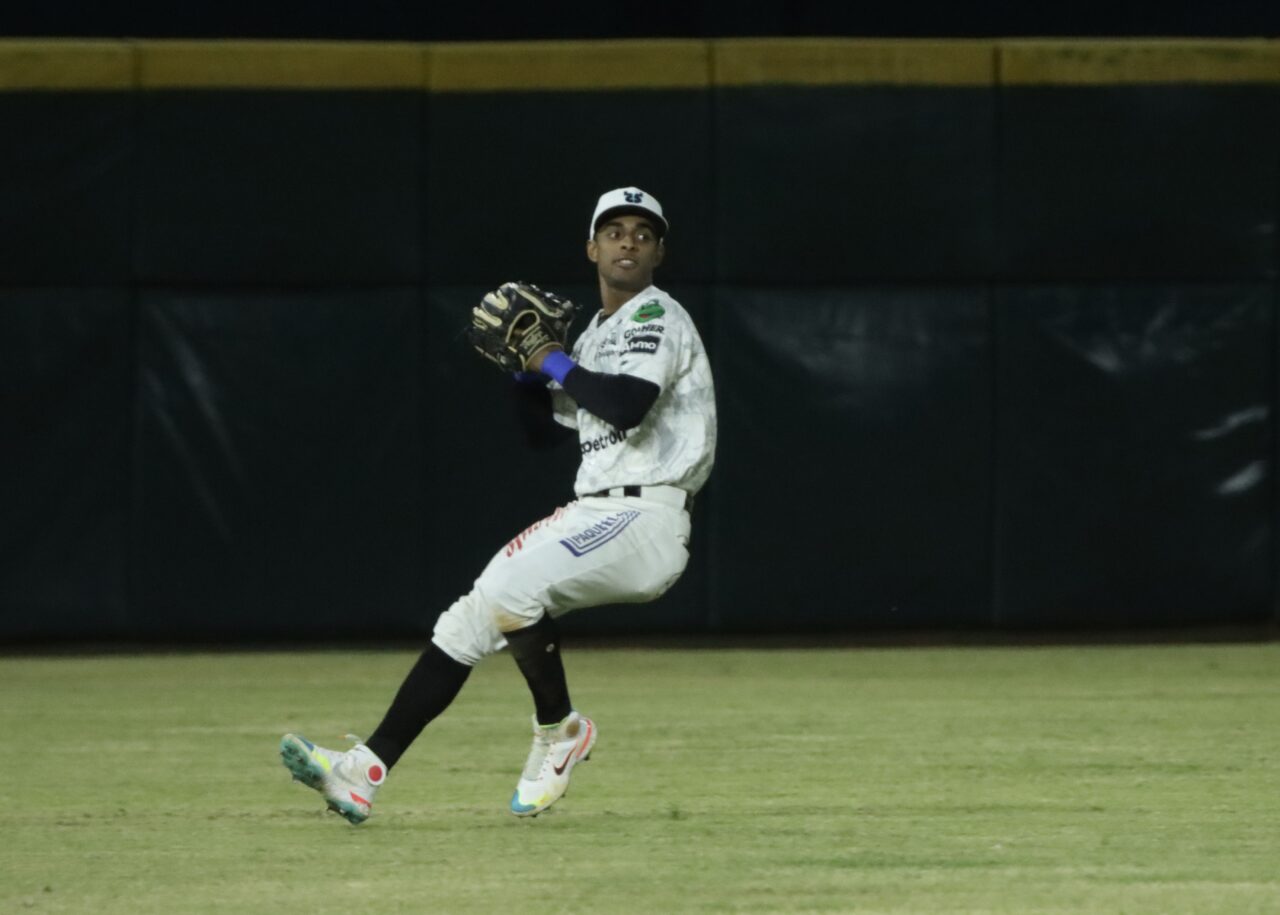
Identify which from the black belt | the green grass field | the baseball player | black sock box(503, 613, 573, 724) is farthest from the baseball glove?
the green grass field

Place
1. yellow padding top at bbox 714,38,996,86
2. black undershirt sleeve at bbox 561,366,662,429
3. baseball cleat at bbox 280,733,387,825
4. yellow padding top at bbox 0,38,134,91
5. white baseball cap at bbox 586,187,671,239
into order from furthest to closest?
yellow padding top at bbox 714,38,996,86 < yellow padding top at bbox 0,38,134,91 < white baseball cap at bbox 586,187,671,239 < black undershirt sleeve at bbox 561,366,662,429 < baseball cleat at bbox 280,733,387,825

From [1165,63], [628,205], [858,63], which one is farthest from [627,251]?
[1165,63]

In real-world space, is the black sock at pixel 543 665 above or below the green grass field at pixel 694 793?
above

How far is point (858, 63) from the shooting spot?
10055mm

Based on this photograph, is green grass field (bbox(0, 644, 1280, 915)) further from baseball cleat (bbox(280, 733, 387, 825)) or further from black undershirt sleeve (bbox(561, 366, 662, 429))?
black undershirt sleeve (bbox(561, 366, 662, 429))

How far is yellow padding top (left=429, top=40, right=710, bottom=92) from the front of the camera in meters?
9.96

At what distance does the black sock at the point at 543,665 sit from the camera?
5.38 m

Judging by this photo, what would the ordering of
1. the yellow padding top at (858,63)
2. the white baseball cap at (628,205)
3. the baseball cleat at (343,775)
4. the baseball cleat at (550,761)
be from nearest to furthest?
the baseball cleat at (343,775)
the baseball cleat at (550,761)
the white baseball cap at (628,205)
the yellow padding top at (858,63)

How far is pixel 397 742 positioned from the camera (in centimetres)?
534

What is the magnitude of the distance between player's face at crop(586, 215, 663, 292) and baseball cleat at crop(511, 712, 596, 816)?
1.14 metres

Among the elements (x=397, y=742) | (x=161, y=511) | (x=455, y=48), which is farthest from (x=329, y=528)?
(x=397, y=742)

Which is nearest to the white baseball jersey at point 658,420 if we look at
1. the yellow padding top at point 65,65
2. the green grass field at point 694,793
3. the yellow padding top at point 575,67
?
the green grass field at point 694,793

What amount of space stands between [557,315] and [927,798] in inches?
64.8

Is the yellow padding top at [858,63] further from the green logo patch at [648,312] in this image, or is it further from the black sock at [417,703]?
the black sock at [417,703]
